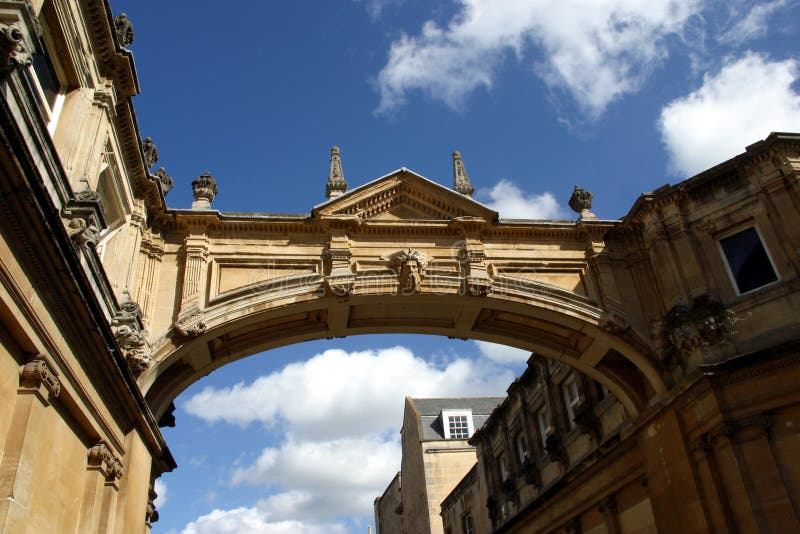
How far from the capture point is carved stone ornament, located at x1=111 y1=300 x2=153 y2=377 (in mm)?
10672

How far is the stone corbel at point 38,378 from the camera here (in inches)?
279

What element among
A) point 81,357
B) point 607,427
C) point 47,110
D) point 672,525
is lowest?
point 672,525

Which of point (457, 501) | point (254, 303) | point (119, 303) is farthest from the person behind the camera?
point (457, 501)

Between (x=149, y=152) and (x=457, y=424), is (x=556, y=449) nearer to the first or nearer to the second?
(x=149, y=152)

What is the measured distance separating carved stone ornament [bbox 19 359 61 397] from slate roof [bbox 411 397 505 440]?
1229 inches

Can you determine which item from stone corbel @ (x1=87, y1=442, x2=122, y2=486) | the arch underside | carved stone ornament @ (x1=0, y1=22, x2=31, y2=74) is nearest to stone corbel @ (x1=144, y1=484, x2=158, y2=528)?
the arch underside

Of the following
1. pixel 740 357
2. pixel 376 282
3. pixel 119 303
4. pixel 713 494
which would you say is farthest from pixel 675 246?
pixel 119 303

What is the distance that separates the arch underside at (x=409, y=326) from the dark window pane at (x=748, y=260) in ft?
7.43

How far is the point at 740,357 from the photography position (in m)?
11.2

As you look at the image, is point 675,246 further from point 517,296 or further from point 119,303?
point 119,303

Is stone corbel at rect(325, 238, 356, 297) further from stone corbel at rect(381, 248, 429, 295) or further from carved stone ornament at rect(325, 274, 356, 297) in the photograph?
stone corbel at rect(381, 248, 429, 295)

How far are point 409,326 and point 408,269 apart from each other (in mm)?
1965

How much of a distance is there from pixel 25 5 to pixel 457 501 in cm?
2635

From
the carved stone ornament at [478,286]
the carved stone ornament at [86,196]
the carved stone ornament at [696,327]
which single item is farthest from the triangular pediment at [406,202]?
the carved stone ornament at [86,196]
